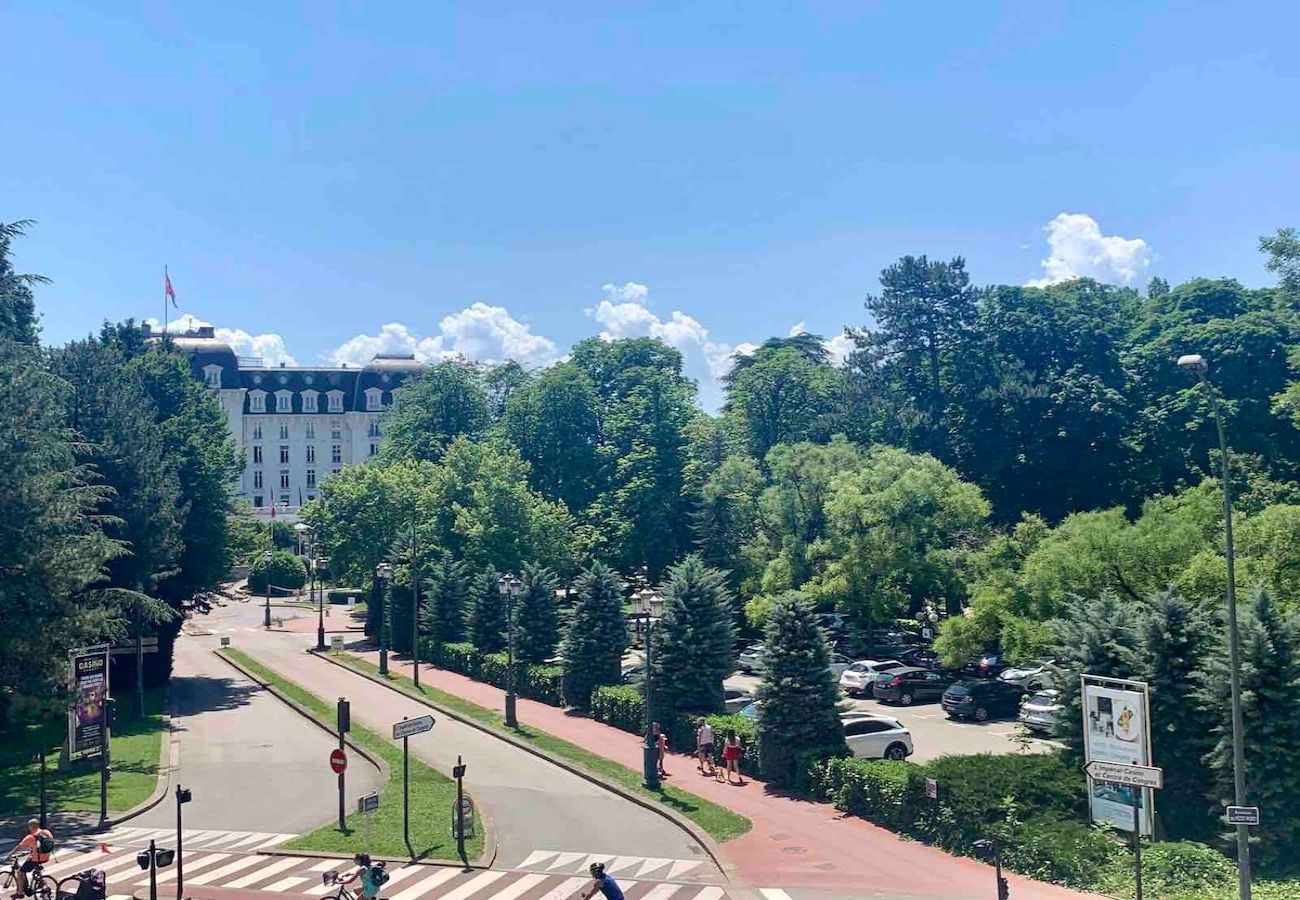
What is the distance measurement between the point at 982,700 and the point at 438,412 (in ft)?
187

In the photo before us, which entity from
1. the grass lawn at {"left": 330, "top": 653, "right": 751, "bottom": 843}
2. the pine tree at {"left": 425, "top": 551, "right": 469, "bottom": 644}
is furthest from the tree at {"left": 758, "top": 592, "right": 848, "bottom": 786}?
the pine tree at {"left": 425, "top": 551, "right": 469, "bottom": 644}

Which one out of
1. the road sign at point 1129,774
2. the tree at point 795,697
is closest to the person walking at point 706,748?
the tree at point 795,697

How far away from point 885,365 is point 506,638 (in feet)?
128

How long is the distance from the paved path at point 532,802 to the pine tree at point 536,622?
5.23 meters

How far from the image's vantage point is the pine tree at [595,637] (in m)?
A: 40.6

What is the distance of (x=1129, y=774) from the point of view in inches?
717

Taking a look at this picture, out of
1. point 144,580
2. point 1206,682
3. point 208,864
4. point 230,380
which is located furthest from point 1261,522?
point 230,380

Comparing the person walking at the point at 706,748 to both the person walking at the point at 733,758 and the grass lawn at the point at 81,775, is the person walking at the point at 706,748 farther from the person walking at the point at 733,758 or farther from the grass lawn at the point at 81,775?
the grass lawn at the point at 81,775

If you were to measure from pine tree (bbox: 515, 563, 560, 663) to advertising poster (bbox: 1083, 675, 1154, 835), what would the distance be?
27.1m

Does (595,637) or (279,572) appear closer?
(595,637)

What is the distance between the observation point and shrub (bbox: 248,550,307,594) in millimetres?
93250

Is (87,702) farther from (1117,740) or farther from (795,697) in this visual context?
(1117,740)

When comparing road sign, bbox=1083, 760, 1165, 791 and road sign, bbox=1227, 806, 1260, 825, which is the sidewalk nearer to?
road sign, bbox=1083, 760, 1165, 791

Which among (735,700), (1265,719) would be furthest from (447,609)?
(1265,719)
